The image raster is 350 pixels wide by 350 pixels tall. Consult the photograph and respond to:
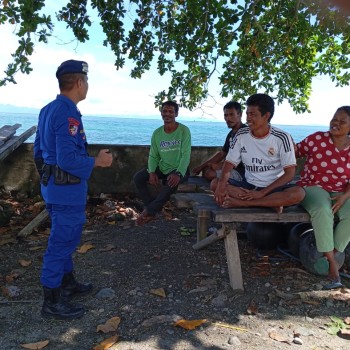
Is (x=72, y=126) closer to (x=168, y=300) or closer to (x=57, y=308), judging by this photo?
(x=57, y=308)

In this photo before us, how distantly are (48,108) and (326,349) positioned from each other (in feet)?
8.72

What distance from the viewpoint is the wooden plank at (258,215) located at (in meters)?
3.70

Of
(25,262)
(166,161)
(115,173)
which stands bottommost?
(25,262)

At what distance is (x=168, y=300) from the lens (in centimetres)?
356

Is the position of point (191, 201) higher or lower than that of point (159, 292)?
higher

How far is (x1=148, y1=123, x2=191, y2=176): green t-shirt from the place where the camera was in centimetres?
574

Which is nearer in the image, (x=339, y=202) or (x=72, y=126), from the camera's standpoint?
(x=72, y=126)

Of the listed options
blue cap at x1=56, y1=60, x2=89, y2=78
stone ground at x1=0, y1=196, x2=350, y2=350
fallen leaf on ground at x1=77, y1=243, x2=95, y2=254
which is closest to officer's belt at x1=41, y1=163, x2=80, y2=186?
blue cap at x1=56, y1=60, x2=89, y2=78

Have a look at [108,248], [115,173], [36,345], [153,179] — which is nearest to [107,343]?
[36,345]

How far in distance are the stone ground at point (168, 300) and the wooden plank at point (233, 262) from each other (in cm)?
8

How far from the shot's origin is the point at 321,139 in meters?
4.27

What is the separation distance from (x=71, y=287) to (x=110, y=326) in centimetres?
68

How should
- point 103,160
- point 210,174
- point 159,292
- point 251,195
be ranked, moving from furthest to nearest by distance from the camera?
point 210,174 < point 251,195 < point 159,292 < point 103,160

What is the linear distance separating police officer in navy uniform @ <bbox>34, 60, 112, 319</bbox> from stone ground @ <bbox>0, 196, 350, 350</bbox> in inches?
10.6
